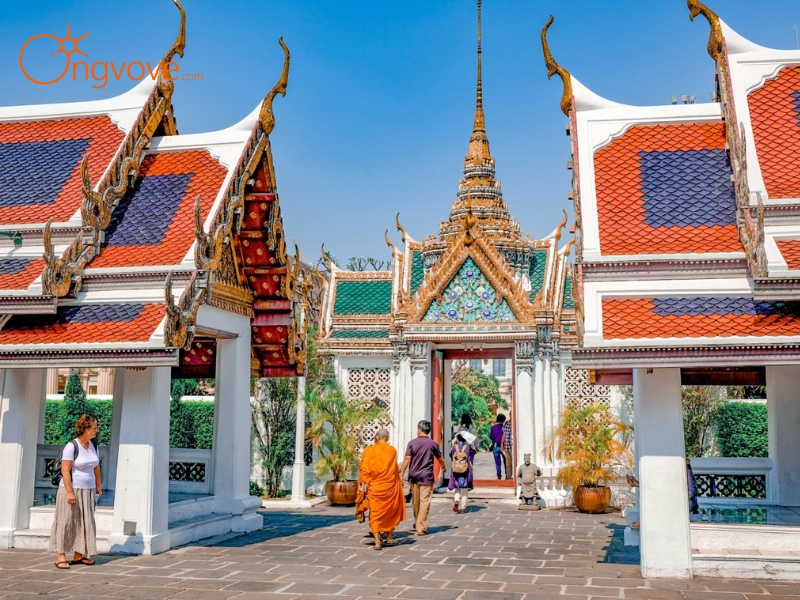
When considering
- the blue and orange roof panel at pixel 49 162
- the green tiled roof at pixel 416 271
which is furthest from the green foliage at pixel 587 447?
the blue and orange roof panel at pixel 49 162

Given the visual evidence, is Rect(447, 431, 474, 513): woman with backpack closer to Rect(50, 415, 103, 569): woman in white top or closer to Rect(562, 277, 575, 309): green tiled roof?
Rect(562, 277, 575, 309): green tiled roof

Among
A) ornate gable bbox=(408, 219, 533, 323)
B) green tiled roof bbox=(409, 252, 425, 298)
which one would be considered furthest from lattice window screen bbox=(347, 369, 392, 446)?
green tiled roof bbox=(409, 252, 425, 298)

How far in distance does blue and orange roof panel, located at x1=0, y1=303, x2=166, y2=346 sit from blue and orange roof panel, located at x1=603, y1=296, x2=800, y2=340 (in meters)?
4.68

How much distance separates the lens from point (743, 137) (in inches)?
332

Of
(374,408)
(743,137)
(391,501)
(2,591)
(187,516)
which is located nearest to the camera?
(2,591)

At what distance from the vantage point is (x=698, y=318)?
7992 mm

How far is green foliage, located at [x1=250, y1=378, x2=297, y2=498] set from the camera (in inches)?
653

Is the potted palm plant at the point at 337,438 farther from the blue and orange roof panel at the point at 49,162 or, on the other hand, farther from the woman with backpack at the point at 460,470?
the blue and orange roof panel at the point at 49,162

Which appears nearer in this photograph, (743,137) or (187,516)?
(743,137)

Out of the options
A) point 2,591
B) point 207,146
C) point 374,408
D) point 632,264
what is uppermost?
point 207,146

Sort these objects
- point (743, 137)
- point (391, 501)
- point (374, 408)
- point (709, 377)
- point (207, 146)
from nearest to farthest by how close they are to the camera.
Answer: point (743, 137) < point (391, 501) < point (207, 146) < point (709, 377) < point (374, 408)

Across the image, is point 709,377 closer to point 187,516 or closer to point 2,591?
point 187,516

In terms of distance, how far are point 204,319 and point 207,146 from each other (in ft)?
8.24

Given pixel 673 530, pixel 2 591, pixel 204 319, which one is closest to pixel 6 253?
pixel 204 319
